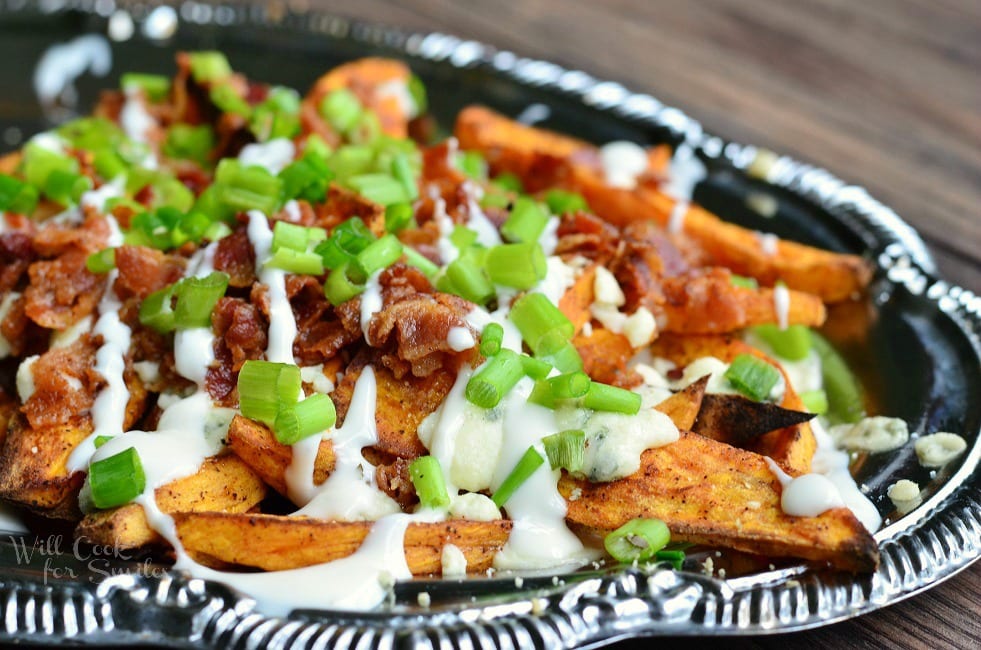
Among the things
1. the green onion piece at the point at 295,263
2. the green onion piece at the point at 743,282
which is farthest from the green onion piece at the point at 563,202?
the green onion piece at the point at 295,263

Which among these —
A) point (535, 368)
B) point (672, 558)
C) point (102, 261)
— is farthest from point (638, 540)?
point (102, 261)

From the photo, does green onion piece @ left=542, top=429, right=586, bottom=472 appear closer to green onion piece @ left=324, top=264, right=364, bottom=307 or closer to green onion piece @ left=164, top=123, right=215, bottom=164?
green onion piece @ left=324, top=264, right=364, bottom=307

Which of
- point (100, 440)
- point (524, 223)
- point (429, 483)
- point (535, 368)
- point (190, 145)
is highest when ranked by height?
point (524, 223)

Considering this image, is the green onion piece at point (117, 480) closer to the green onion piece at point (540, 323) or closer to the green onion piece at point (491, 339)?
the green onion piece at point (491, 339)

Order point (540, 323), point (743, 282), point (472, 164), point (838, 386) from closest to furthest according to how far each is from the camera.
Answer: point (540, 323) < point (838, 386) < point (743, 282) < point (472, 164)

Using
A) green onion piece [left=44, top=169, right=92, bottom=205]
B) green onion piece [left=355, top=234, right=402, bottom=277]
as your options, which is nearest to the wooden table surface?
green onion piece [left=355, top=234, right=402, bottom=277]

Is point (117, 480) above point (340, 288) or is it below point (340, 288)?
below

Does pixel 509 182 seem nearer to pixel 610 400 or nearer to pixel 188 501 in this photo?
pixel 610 400
